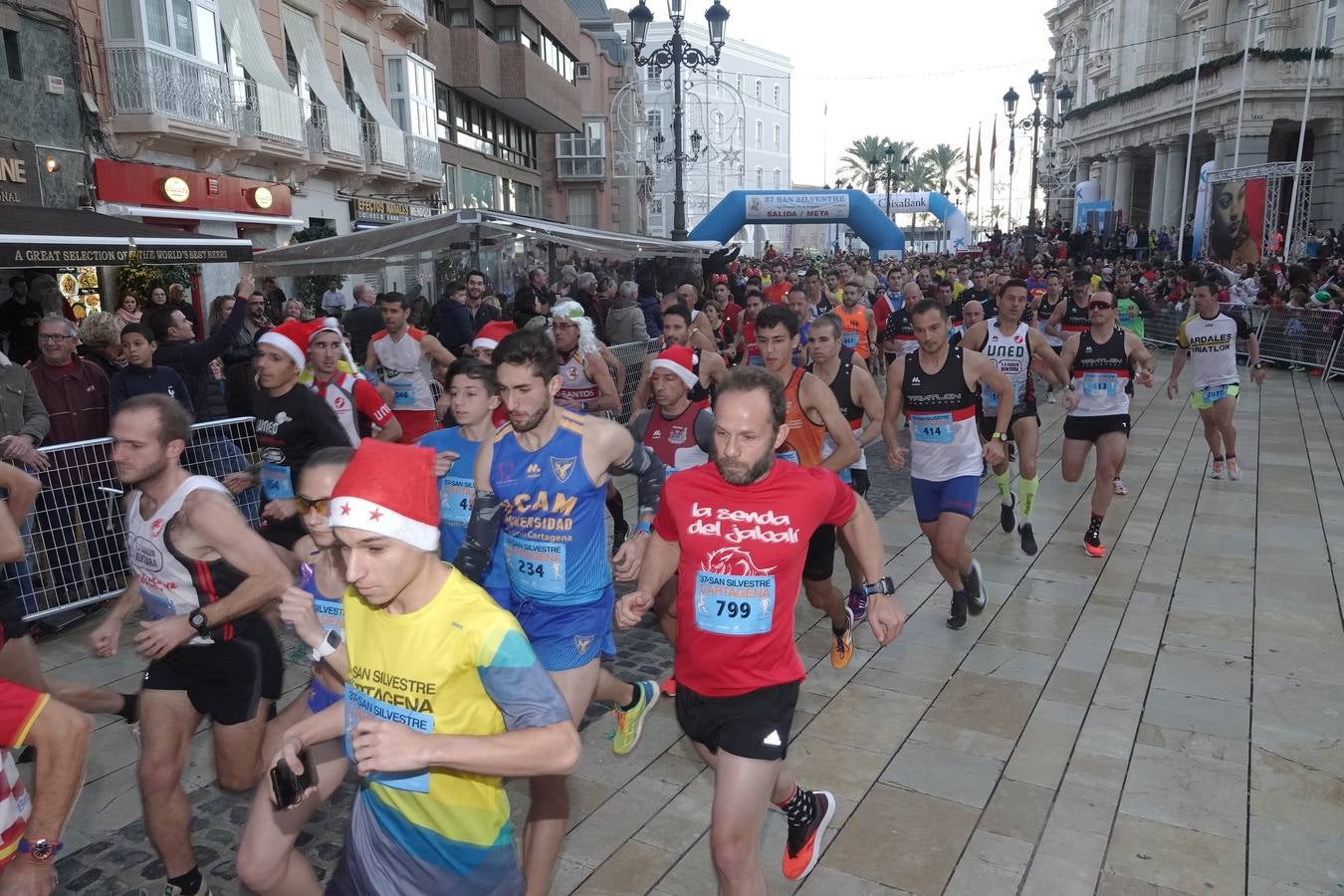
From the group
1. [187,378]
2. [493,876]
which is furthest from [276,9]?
[493,876]

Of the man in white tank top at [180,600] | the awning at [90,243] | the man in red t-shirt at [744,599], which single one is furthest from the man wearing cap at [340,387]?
the awning at [90,243]

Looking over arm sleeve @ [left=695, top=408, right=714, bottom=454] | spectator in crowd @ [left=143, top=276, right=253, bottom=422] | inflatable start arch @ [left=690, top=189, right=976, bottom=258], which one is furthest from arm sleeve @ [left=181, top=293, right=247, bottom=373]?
inflatable start arch @ [left=690, top=189, right=976, bottom=258]

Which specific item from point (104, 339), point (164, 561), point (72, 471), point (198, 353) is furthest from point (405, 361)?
point (164, 561)

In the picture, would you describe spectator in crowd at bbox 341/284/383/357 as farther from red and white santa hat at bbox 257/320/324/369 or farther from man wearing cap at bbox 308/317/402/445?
red and white santa hat at bbox 257/320/324/369

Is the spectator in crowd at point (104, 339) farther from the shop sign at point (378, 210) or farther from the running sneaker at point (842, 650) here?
the shop sign at point (378, 210)

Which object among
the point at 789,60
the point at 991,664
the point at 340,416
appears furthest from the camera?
the point at 789,60

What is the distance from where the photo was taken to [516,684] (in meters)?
2.18

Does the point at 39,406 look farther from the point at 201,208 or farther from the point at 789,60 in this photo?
the point at 789,60

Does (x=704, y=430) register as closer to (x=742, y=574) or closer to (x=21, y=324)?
(x=742, y=574)

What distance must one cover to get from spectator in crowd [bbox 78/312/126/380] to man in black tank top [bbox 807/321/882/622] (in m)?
5.73

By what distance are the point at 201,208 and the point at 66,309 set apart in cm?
407

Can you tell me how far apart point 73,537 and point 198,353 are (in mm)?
2196

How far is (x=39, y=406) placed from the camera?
21.1 ft

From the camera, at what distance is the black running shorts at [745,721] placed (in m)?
3.14
